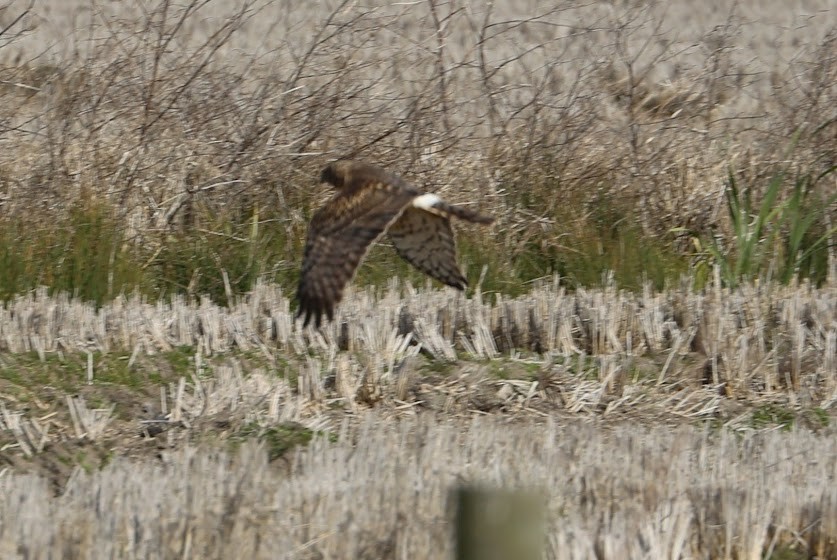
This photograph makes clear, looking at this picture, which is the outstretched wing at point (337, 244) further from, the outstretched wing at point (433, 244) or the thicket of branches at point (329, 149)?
the thicket of branches at point (329, 149)

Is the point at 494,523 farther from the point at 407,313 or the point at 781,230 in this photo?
the point at 781,230

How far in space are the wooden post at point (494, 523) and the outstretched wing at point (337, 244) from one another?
285 centimetres

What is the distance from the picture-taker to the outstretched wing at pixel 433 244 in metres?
6.45

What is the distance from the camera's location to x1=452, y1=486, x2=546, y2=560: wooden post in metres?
2.57

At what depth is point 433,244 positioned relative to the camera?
649 cm

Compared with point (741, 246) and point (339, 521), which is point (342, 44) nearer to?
point (741, 246)

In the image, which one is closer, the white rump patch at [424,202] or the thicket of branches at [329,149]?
the white rump patch at [424,202]

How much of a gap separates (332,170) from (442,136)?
84.3 inches

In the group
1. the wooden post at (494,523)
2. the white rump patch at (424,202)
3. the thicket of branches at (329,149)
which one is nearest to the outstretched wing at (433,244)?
the white rump patch at (424,202)

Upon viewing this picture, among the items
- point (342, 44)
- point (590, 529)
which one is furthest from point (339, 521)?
point (342, 44)

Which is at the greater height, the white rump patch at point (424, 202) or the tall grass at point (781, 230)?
the tall grass at point (781, 230)

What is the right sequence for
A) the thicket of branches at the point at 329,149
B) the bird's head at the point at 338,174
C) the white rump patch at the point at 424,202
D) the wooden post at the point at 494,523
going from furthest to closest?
the thicket of branches at the point at 329,149 → the bird's head at the point at 338,174 → the white rump patch at the point at 424,202 → the wooden post at the point at 494,523

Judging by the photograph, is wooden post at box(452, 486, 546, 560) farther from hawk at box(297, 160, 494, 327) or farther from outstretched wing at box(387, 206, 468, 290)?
outstretched wing at box(387, 206, 468, 290)

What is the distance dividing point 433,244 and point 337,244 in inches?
41.2
